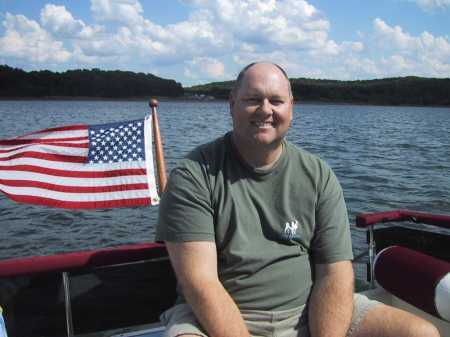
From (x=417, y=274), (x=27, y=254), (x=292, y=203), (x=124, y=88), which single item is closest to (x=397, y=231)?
(x=417, y=274)

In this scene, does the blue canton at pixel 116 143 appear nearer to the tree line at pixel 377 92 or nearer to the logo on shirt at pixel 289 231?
the logo on shirt at pixel 289 231

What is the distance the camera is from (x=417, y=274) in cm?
284

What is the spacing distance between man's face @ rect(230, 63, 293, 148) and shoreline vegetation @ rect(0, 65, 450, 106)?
93.9 metres

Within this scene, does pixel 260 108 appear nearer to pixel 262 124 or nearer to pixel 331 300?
pixel 262 124

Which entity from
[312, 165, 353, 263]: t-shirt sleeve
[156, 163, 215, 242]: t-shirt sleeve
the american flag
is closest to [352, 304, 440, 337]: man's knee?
[312, 165, 353, 263]: t-shirt sleeve

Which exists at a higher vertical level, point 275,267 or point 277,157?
point 277,157

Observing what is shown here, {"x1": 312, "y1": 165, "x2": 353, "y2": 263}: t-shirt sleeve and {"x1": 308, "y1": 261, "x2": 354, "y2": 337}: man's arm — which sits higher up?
{"x1": 312, "y1": 165, "x2": 353, "y2": 263}: t-shirt sleeve

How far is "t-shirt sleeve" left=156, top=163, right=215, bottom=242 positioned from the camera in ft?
7.57

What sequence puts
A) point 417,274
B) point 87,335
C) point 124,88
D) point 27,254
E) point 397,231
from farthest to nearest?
point 124,88 → point 27,254 → point 397,231 → point 87,335 → point 417,274

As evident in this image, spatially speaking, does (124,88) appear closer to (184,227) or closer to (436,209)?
(436,209)

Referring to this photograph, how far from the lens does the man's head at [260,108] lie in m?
2.43

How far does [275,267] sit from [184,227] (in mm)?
458

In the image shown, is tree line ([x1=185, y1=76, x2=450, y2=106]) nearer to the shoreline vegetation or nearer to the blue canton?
the shoreline vegetation

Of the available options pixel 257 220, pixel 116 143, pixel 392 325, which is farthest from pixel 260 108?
pixel 116 143
